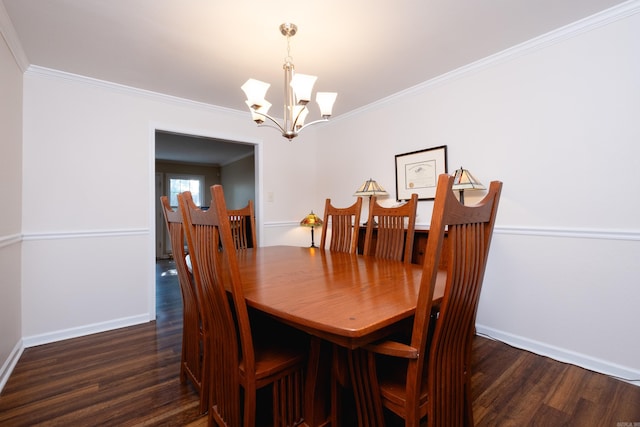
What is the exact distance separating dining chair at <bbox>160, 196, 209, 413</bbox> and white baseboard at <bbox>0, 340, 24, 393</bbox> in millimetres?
1071

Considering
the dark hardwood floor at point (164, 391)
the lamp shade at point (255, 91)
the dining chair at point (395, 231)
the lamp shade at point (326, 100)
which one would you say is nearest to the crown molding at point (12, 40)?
the lamp shade at point (255, 91)

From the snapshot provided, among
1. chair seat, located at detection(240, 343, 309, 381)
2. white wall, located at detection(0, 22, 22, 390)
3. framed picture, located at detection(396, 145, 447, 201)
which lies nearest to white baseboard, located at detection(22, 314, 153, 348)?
white wall, located at detection(0, 22, 22, 390)

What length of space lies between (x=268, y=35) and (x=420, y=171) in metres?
1.75

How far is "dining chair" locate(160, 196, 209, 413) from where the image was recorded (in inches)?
59.0

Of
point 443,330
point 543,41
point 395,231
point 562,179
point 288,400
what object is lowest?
point 288,400

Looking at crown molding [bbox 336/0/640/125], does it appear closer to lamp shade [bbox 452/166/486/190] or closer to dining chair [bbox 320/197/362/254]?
lamp shade [bbox 452/166/486/190]

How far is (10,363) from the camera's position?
1.92 metres

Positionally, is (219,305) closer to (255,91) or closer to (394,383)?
(394,383)

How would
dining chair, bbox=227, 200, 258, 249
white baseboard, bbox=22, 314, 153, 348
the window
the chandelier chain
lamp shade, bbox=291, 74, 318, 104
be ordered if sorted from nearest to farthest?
1. lamp shade, bbox=291, 74, 318, 104
2. the chandelier chain
3. white baseboard, bbox=22, 314, 153, 348
4. dining chair, bbox=227, 200, 258, 249
5. the window

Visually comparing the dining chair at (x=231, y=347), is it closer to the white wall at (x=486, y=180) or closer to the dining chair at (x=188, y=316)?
the dining chair at (x=188, y=316)

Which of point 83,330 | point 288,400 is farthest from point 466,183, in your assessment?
point 83,330

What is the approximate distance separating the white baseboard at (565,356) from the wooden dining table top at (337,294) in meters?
1.26

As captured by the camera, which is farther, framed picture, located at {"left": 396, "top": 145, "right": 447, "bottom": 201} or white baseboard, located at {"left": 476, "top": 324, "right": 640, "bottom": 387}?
framed picture, located at {"left": 396, "top": 145, "right": 447, "bottom": 201}

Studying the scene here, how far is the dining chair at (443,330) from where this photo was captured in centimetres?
84
